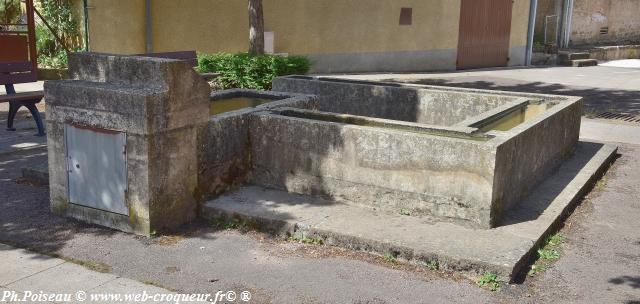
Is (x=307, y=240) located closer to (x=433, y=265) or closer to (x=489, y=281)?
(x=433, y=265)

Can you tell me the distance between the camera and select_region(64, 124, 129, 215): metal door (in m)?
5.82

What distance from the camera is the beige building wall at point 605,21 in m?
27.5

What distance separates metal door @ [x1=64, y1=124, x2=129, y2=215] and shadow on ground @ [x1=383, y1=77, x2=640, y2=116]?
1034 cm

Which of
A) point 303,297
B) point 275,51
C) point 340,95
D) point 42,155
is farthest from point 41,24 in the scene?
point 303,297

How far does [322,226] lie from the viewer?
5.77 m

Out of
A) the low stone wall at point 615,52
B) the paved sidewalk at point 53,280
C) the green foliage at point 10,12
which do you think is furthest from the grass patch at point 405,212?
the low stone wall at point 615,52

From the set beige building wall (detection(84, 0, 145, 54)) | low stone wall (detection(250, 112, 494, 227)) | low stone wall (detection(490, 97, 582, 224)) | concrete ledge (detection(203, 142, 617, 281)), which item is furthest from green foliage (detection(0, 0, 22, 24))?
low stone wall (detection(490, 97, 582, 224))

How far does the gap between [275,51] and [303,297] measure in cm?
1363

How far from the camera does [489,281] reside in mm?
4961

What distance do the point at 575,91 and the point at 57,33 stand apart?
13009mm

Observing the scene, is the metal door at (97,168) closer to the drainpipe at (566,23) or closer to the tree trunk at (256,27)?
the tree trunk at (256,27)

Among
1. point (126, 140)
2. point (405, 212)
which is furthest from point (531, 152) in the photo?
point (126, 140)

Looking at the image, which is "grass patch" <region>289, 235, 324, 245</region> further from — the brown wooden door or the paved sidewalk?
the brown wooden door

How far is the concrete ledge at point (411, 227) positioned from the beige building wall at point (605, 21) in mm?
22710
